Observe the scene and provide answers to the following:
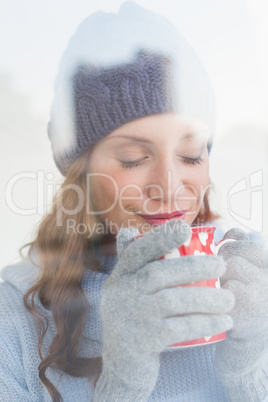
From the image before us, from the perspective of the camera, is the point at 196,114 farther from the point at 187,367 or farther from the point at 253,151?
the point at 187,367

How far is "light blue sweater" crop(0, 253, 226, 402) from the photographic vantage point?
660 millimetres

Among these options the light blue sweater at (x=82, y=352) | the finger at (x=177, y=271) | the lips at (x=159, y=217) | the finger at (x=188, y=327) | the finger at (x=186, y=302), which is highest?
the lips at (x=159, y=217)

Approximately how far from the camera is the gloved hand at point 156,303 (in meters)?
0.50

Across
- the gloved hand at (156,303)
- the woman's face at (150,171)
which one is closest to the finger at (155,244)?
the gloved hand at (156,303)

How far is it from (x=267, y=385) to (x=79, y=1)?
25.1 inches

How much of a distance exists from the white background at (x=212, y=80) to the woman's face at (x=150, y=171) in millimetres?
59

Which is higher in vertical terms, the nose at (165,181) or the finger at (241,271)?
the nose at (165,181)

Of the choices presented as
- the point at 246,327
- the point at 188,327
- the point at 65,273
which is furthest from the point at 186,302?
Result: the point at 65,273

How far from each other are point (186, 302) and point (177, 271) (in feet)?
0.12

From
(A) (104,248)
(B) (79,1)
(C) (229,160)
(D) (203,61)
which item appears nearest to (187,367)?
(A) (104,248)

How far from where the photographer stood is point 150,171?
62cm

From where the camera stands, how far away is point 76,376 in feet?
2.22

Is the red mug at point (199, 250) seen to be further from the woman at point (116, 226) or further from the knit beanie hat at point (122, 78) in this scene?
the knit beanie hat at point (122, 78)

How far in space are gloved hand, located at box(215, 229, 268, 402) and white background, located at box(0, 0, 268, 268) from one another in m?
0.13
